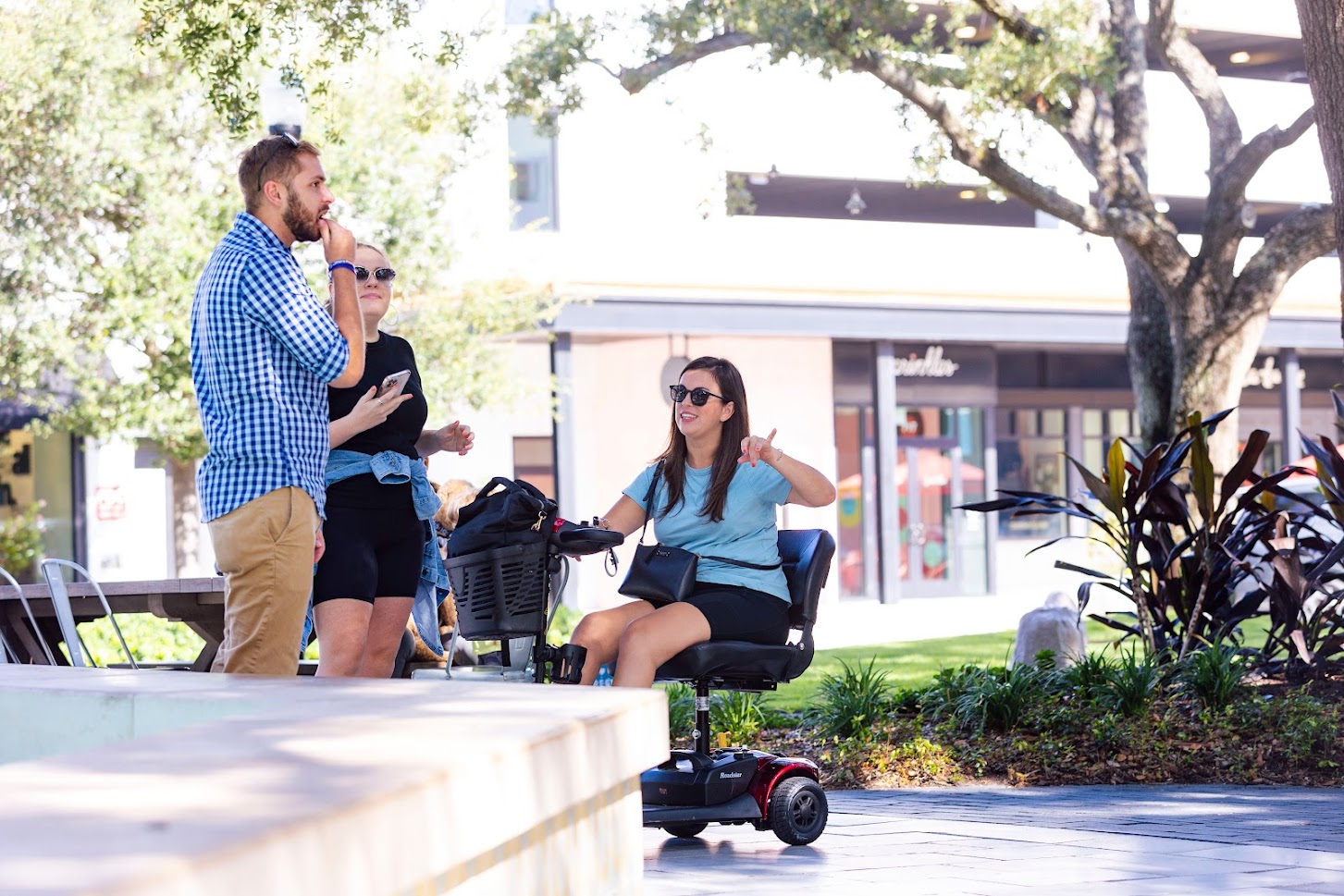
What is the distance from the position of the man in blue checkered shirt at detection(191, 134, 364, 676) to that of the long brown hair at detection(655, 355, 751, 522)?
5.38 feet

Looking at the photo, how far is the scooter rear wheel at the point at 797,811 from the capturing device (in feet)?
16.4

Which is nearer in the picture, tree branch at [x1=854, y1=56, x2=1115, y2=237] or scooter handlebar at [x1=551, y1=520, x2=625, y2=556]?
scooter handlebar at [x1=551, y1=520, x2=625, y2=556]

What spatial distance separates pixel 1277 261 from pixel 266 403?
347 inches

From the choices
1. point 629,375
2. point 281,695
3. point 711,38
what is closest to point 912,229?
point 629,375

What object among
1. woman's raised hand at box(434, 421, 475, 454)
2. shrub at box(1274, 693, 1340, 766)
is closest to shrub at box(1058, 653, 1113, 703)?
shrub at box(1274, 693, 1340, 766)

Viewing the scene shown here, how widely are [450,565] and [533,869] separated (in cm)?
272

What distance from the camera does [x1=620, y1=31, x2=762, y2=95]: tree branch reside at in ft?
39.9

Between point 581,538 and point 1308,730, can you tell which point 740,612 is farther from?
point 1308,730

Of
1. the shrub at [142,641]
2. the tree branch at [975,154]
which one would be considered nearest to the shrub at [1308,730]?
the tree branch at [975,154]

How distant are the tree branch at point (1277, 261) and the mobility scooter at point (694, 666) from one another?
673 cm

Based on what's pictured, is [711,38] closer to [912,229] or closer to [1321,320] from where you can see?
[912,229]

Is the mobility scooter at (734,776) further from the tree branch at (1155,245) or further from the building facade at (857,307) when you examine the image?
the building facade at (857,307)

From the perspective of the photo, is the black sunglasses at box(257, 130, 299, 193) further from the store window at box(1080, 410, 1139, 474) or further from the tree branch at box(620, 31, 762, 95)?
the store window at box(1080, 410, 1139, 474)

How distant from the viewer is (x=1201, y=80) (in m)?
12.3
